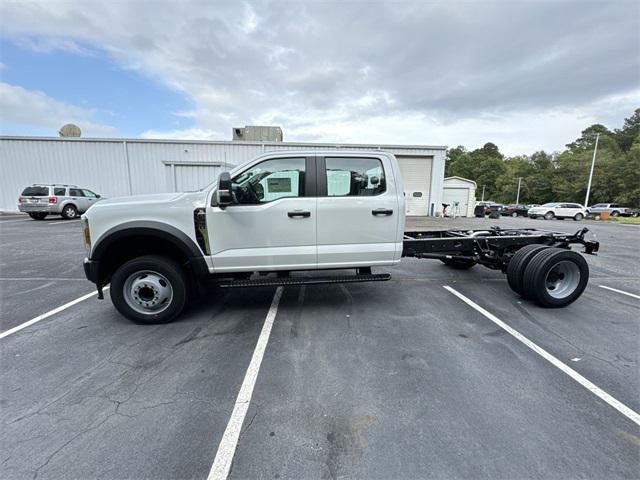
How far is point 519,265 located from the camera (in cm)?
455

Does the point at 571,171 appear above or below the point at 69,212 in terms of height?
above

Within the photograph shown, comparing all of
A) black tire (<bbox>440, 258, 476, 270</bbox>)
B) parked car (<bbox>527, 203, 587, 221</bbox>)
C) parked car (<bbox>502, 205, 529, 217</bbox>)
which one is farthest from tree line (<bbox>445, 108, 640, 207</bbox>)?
black tire (<bbox>440, 258, 476, 270</bbox>)

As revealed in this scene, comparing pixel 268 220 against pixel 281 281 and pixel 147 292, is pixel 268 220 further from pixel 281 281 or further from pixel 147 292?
pixel 147 292

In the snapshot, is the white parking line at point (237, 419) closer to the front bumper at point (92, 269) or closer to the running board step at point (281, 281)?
the running board step at point (281, 281)

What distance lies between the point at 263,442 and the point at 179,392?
994mm

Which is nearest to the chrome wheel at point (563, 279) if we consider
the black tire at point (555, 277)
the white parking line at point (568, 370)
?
the black tire at point (555, 277)

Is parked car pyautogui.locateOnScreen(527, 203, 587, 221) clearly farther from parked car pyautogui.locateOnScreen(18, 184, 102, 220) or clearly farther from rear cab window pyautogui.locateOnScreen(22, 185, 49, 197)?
rear cab window pyautogui.locateOnScreen(22, 185, 49, 197)

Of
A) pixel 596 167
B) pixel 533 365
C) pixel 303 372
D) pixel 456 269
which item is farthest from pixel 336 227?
pixel 596 167

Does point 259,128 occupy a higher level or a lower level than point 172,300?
higher

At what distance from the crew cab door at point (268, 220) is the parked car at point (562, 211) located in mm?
35580

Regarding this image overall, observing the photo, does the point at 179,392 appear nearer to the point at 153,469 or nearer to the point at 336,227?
the point at 153,469

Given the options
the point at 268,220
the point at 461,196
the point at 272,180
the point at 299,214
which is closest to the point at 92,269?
the point at 268,220

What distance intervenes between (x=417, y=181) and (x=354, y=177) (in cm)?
Answer: 1596

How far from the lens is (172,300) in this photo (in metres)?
3.81
